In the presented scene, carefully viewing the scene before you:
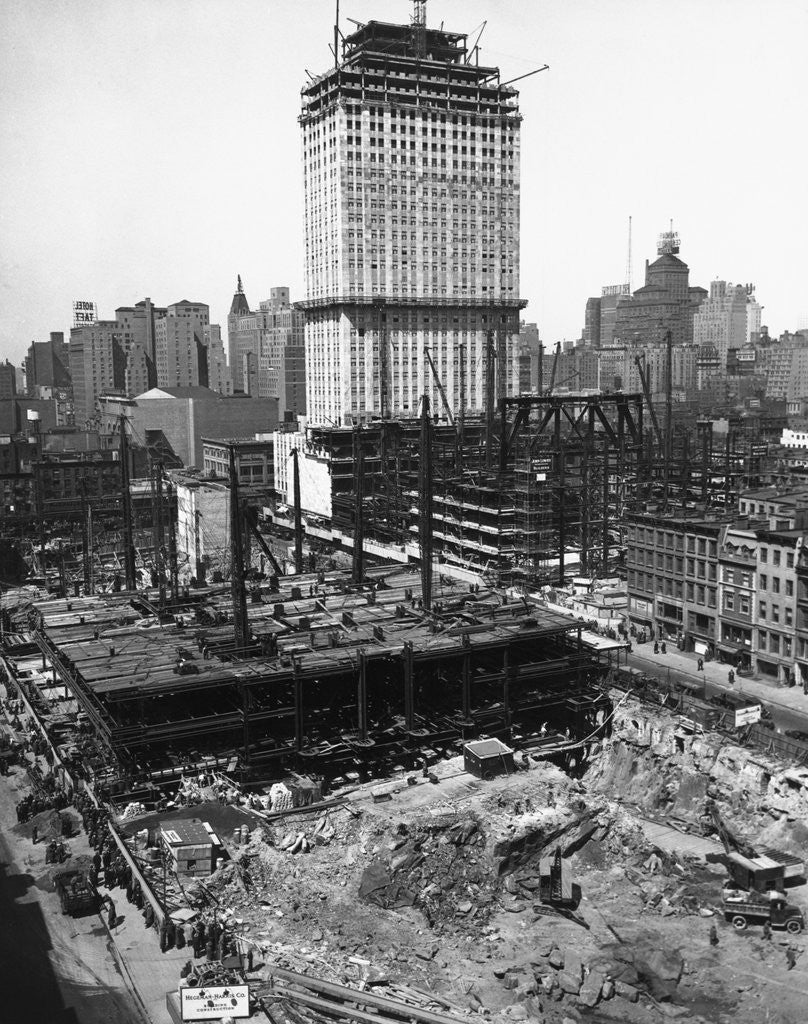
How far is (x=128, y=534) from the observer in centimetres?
10544

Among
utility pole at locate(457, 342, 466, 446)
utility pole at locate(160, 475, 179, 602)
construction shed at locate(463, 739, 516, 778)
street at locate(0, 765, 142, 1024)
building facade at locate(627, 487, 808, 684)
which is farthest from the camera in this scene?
utility pole at locate(457, 342, 466, 446)

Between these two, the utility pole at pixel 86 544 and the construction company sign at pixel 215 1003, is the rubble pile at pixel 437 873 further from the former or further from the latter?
the utility pole at pixel 86 544

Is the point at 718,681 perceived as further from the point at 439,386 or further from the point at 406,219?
the point at 406,219

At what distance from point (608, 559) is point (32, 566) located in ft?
254

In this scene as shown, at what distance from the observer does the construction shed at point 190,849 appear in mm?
50875

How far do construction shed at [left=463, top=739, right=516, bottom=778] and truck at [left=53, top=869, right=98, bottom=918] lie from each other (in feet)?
72.9

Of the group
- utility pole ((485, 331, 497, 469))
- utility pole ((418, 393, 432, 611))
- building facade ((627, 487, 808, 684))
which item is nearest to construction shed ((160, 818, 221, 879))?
utility pole ((418, 393, 432, 611))

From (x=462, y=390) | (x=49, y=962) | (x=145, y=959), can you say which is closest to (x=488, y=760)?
(x=145, y=959)

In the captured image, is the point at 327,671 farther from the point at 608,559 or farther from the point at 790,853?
the point at 608,559

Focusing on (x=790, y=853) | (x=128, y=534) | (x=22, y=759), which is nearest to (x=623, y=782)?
(x=790, y=853)

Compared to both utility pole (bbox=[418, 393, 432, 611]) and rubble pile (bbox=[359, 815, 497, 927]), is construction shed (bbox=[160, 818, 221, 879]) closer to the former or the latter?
rubble pile (bbox=[359, 815, 497, 927])

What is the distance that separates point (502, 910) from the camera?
167 feet

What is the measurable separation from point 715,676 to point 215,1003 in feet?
149

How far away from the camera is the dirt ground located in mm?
44156
